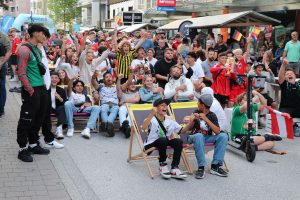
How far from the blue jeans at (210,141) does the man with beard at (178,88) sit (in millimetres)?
2430

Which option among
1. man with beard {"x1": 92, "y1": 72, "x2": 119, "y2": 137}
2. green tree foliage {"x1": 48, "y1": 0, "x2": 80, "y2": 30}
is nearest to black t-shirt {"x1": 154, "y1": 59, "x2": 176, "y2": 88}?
man with beard {"x1": 92, "y1": 72, "x2": 119, "y2": 137}

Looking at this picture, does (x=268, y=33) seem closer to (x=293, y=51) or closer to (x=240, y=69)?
(x=293, y=51)

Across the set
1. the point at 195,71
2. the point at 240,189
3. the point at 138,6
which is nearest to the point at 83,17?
the point at 138,6

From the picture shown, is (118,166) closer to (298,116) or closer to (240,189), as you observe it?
(240,189)

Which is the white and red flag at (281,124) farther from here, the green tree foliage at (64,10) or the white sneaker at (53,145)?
the green tree foliage at (64,10)

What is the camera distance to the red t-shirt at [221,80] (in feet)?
31.7

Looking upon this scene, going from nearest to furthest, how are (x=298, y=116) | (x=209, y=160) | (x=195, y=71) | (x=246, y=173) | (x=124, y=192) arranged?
1. (x=124, y=192)
2. (x=246, y=173)
3. (x=209, y=160)
4. (x=298, y=116)
5. (x=195, y=71)

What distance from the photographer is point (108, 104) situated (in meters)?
8.98

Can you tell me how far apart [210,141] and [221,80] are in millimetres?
3633

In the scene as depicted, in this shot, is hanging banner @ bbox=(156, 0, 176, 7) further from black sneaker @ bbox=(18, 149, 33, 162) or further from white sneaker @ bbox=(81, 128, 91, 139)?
black sneaker @ bbox=(18, 149, 33, 162)

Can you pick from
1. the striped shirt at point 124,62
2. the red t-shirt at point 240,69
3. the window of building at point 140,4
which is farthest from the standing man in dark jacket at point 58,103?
the window of building at point 140,4

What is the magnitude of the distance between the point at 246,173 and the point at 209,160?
83cm

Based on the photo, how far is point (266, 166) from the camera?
22.3 feet

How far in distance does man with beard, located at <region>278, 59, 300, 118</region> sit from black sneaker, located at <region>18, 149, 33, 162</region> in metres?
5.24
